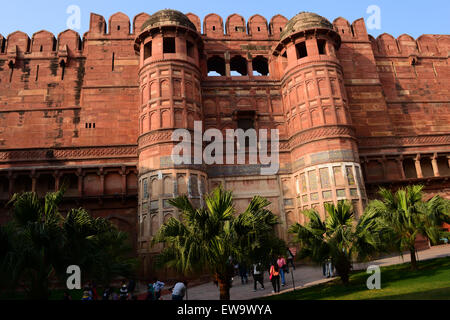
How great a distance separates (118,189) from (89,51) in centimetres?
996

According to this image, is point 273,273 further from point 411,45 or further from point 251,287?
point 411,45

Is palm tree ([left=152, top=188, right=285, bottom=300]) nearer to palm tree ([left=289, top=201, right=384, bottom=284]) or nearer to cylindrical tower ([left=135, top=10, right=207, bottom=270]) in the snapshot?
palm tree ([left=289, top=201, right=384, bottom=284])

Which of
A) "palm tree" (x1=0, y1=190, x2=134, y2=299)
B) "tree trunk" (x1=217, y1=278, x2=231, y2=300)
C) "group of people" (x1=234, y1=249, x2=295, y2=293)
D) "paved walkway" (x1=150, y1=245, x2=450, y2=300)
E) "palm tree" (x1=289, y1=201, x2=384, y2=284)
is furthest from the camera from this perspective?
"paved walkway" (x1=150, y1=245, x2=450, y2=300)

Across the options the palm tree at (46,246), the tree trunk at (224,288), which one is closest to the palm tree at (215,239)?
the tree trunk at (224,288)

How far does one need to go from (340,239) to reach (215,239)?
3.91m

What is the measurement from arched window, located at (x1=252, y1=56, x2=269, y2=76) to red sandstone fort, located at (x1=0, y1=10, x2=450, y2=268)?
0.11m

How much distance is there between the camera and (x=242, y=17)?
26.3 meters

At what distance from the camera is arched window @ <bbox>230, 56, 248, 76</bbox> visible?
2527cm

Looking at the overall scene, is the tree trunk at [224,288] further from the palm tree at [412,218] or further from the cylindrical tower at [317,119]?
the cylindrical tower at [317,119]

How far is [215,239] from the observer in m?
9.75

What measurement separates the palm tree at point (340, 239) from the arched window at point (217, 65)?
16.3m

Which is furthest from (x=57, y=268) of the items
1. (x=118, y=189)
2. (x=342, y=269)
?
(x=118, y=189)

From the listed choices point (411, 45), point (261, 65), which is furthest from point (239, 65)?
point (411, 45)

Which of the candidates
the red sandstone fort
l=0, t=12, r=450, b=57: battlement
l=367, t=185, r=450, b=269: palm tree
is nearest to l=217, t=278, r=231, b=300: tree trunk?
l=367, t=185, r=450, b=269: palm tree
